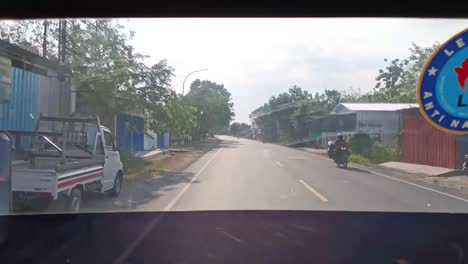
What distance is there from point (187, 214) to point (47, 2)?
4761mm

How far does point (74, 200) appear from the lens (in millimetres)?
8977

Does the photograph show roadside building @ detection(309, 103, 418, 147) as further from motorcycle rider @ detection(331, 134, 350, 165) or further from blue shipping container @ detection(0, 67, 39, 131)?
blue shipping container @ detection(0, 67, 39, 131)

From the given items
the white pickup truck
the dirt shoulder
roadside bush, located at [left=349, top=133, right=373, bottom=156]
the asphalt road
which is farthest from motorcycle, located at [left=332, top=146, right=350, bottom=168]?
the white pickup truck

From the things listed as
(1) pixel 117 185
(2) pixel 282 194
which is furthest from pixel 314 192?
(1) pixel 117 185

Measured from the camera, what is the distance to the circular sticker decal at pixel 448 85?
968 cm

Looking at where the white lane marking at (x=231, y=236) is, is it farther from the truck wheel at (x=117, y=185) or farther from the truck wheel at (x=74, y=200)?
the truck wheel at (x=117, y=185)

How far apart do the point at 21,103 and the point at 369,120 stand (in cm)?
1062

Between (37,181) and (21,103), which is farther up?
(21,103)

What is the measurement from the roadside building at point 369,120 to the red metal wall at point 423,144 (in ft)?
1.24

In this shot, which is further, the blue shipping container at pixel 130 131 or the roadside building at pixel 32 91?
the blue shipping container at pixel 130 131

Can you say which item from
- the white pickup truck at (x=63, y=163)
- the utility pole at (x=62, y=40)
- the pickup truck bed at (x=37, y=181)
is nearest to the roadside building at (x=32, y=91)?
the white pickup truck at (x=63, y=163)

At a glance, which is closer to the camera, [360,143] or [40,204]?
[40,204]

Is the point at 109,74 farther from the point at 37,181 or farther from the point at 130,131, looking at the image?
the point at 37,181

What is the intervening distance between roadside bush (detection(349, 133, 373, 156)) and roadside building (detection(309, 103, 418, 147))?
19cm
